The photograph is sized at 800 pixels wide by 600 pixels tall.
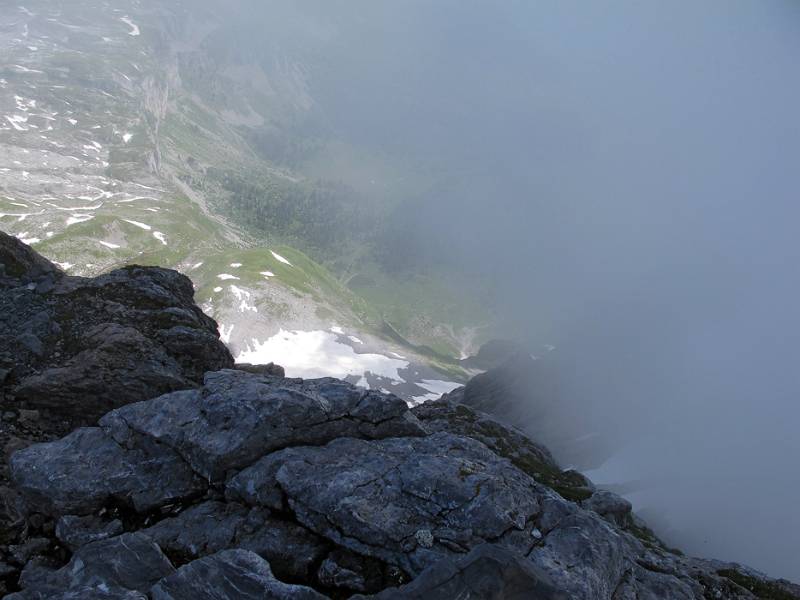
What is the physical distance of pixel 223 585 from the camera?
582 inches

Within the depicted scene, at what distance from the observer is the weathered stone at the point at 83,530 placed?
18625 millimetres

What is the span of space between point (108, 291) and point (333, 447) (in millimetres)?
23687

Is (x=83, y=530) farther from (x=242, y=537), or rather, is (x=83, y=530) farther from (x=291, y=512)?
(x=291, y=512)

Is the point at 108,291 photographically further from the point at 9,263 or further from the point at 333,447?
the point at 333,447

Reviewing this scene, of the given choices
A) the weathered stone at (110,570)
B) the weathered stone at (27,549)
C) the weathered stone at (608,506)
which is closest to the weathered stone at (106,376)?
the weathered stone at (27,549)

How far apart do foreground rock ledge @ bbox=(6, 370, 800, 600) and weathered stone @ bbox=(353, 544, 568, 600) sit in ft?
0.14

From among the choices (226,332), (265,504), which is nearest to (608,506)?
(265,504)

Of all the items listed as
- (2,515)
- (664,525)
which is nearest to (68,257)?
(2,515)

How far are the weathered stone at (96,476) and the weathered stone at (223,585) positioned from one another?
6.38 metres

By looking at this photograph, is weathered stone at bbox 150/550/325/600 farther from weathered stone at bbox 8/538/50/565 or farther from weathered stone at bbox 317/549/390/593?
weathered stone at bbox 8/538/50/565

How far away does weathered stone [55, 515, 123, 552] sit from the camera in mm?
18625

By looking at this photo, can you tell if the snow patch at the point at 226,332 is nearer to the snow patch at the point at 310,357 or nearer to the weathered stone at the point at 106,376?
the snow patch at the point at 310,357

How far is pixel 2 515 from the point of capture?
765 inches

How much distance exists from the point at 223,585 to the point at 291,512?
508 centimetres
